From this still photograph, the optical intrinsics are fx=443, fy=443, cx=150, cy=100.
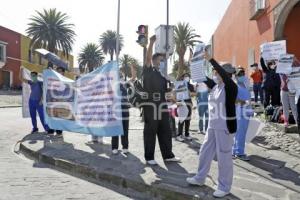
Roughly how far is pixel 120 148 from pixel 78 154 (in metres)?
1.03

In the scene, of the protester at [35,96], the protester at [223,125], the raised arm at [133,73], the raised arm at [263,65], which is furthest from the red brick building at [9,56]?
the protester at [223,125]

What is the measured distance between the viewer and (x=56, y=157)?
852 cm

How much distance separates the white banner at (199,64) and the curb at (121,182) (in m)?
1.63

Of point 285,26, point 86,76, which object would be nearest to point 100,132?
point 86,76

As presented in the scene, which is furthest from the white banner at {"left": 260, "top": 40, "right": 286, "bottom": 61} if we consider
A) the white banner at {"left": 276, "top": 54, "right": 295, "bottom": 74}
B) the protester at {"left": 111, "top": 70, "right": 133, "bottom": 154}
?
the protester at {"left": 111, "top": 70, "right": 133, "bottom": 154}

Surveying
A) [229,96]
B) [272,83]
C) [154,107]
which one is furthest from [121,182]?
[272,83]

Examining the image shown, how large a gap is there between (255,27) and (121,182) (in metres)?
15.4

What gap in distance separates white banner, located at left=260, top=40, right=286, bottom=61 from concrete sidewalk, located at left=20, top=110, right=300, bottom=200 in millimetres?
2479

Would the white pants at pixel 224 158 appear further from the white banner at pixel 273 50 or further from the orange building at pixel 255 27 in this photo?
the orange building at pixel 255 27

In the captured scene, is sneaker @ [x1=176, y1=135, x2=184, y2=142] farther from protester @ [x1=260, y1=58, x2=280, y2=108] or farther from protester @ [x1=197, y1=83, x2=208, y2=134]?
protester @ [x1=260, y1=58, x2=280, y2=108]

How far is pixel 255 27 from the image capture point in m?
20.5

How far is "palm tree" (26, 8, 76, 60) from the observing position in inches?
2323

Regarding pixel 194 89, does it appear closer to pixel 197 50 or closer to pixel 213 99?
pixel 197 50

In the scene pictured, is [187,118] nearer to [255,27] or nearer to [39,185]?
[39,185]
